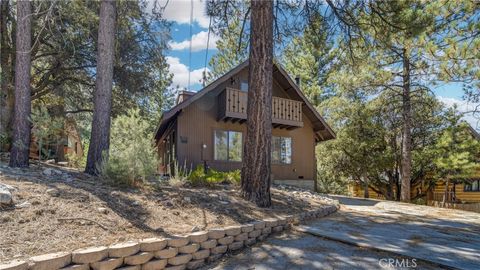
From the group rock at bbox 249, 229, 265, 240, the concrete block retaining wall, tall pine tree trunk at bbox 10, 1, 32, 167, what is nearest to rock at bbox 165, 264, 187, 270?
the concrete block retaining wall

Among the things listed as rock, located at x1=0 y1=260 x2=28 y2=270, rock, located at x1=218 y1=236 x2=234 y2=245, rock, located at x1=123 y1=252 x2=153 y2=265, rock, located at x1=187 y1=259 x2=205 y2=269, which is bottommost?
rock, located at x1=187 y1=259 x2=205 y2=269

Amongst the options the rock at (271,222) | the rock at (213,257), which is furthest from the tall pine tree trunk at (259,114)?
the rock at (213,257)

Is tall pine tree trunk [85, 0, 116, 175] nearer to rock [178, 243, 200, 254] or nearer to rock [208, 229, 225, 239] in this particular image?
rock [208, 229, 225, 239]

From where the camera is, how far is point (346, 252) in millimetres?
4027

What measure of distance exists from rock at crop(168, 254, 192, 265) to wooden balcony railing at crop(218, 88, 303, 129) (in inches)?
326

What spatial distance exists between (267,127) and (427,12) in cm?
474

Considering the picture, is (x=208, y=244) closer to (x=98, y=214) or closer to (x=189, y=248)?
(x=189, y=248)

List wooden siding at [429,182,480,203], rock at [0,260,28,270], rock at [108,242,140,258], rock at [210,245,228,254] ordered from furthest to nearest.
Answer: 1. wooden siding at [429,182,480,203]
2. rock at [210,245,228,254]
3. rock at [108,242,140,258]
4. rock at [0,260,28,270]

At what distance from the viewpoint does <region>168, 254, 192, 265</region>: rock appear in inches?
136

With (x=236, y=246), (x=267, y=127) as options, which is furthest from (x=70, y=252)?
(x=267, y=127)

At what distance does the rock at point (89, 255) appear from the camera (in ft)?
9.26

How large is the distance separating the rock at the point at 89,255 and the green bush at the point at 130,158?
224 cm

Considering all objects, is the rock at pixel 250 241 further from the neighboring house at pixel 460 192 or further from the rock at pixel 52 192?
the neighboring house at pixel 460 192

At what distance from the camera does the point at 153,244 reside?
3.33m
